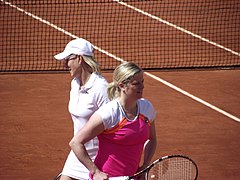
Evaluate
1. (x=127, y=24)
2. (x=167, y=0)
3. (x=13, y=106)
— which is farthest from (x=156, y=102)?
(x=167, y=0)

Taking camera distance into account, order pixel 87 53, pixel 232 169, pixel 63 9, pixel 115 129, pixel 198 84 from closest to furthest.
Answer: pixel 115 129, pixel 87 53, pixel 232 169, pixel 198 84, pixel 63 9

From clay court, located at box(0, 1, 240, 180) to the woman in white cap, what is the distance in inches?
105

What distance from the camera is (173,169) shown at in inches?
185

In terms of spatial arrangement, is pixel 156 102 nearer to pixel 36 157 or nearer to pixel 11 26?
pixel 36 157

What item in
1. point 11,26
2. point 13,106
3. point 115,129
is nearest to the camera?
point 115,129

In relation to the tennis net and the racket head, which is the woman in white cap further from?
the tennis net

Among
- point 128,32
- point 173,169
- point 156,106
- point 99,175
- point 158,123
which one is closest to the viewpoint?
point 99,175

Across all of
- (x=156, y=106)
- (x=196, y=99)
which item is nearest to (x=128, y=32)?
(x=196, y=99)

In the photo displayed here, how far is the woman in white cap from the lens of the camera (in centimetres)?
512

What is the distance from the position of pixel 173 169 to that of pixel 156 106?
18.4ft

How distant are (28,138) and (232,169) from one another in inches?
113

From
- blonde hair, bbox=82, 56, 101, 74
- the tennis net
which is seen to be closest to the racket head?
blonde hair, bbox=82, 56, 101, 74

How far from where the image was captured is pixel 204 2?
1664cm

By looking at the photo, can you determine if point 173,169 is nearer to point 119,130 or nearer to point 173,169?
point 173,169
